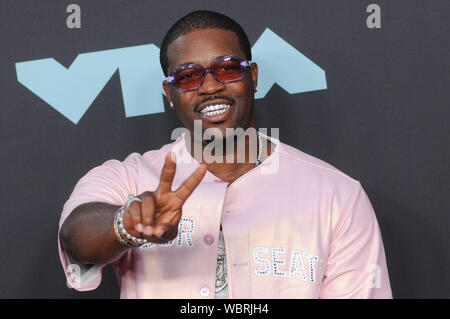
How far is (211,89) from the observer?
1.96 m

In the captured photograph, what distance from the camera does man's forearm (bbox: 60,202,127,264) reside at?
162cm

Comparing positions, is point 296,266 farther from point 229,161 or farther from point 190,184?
point 190,184

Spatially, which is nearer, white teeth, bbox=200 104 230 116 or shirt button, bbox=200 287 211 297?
shirt button, bbox=200 287 211 297

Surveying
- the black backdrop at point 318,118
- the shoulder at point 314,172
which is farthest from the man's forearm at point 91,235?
the black backdrop at point 318,118

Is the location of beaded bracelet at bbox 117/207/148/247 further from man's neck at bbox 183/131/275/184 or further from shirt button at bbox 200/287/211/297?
man's neck at bbox 183/131/275/184

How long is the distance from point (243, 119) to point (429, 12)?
93 centimetres

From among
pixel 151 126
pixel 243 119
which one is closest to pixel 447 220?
pixel 243 119

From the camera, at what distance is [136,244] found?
1.57 metres

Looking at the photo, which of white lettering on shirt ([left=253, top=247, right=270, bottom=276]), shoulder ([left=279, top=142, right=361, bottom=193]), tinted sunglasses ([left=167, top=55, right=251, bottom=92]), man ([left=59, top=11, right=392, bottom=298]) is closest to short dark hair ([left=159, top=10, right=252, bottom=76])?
man ([left=59, top=11, right=392, bottom=298])

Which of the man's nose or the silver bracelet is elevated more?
the man's nose

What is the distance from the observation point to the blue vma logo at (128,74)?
8.10 feet

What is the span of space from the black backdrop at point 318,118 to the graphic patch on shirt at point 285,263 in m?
0.68

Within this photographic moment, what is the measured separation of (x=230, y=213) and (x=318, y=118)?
0.72 m
